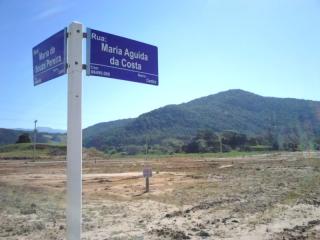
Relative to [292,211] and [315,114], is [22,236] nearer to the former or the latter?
[292,211]

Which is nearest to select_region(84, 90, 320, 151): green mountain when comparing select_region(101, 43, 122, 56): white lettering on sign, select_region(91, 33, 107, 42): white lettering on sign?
select_region(101, 43, 122, 56): white lettering on sign

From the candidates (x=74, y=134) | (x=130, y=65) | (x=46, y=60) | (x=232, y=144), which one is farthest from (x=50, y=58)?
(x=232, y=144)

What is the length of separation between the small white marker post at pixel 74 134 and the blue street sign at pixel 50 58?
0.11m

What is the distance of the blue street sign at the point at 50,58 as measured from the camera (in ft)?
16.4

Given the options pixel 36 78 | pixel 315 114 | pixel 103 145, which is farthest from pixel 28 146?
pixel 36 78

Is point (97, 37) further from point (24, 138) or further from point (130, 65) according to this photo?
point (24, 138)

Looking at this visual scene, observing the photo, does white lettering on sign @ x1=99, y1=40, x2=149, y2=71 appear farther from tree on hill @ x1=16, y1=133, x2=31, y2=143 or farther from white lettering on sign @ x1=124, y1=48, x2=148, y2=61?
tree on hill @ x1=16, y1=133, x2=31, y2=143

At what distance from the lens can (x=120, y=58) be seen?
5.29 m

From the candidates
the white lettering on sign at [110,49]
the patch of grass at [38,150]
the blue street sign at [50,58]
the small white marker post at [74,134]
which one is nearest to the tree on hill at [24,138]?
the patch of grass at [38,150]

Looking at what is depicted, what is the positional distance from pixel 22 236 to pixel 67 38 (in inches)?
217

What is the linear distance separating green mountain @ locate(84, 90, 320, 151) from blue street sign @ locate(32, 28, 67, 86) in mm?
128761

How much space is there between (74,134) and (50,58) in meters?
1.02

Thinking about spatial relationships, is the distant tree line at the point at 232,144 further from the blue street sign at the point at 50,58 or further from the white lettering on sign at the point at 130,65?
the blue street sign at the point at 50,58

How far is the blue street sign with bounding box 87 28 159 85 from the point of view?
508cm
